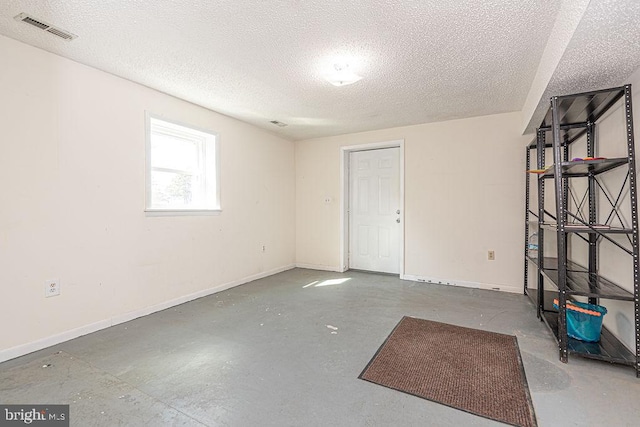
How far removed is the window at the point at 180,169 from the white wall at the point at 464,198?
7.37 ft

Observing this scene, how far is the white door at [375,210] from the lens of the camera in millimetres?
4629

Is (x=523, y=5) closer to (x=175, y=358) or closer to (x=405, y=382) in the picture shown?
(x=405, y=382)

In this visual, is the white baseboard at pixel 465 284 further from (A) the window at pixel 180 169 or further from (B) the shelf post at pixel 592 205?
(A) the window at pixel 180 169

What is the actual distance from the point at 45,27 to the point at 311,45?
1.80 meters

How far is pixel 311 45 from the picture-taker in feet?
7.26

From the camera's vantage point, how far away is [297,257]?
17.5 feet

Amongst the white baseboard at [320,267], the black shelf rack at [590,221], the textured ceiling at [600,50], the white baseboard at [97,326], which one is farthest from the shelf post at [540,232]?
the white baseboard at [97,326]

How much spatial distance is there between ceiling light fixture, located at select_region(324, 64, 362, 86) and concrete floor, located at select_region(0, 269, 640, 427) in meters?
2.18

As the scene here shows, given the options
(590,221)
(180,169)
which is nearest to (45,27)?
(180,169)

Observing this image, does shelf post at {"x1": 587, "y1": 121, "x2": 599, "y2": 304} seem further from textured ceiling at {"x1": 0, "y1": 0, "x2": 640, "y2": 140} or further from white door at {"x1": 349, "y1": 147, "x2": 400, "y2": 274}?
white door at {"x1": 349, "y1": 147, "x2": 400, "y2": 274}

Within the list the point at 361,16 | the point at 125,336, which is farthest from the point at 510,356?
the point at 125,336

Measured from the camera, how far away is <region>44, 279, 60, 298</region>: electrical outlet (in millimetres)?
2303

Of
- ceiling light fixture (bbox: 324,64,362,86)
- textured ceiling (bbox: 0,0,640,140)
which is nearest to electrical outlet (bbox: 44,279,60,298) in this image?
textured ceiling (bbox: 0,0,640,140)

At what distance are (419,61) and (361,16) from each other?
805mm
